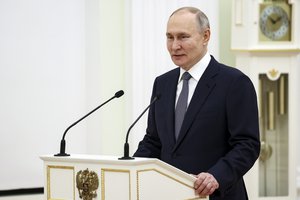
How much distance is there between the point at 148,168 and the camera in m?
2.59

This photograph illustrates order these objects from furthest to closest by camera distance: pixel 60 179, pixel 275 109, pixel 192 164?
1. pixel 275 109
2. pixel 192 164
3. pixel 60 179

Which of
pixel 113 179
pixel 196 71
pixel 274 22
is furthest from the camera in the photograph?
pixel 274 22

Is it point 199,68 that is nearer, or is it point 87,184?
point 87,184

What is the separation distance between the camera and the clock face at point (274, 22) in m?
5.48

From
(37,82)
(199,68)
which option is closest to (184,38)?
(199,68)

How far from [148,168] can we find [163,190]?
122 millimetres

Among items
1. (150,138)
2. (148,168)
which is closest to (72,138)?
(150,138)

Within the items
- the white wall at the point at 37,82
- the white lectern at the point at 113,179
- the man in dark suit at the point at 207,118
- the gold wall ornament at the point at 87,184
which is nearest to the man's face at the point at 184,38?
the man in dark suit at the point at 207,118

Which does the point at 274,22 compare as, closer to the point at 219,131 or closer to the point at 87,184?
the point at 219,131

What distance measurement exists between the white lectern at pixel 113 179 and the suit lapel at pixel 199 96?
328mm

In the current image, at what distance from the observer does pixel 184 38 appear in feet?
10.1

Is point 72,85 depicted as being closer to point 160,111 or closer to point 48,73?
point 48,73

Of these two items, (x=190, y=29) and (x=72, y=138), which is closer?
(x=190, y=29)

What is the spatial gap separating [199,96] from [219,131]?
176 millimetres
